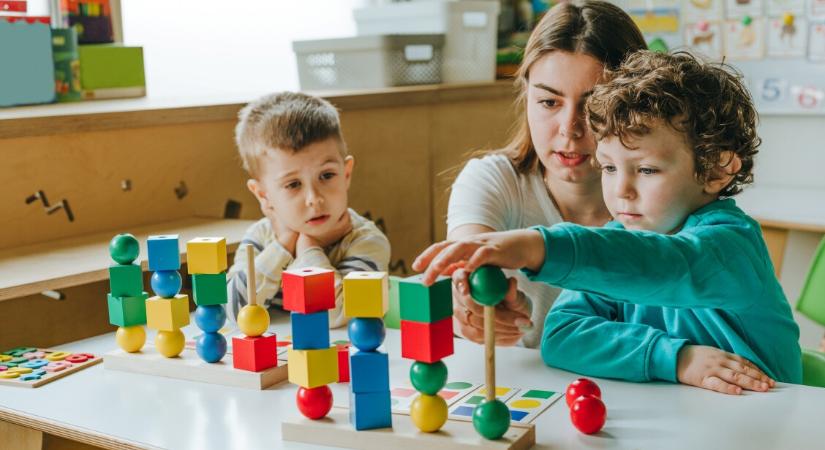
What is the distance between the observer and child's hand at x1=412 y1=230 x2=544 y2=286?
92 cm

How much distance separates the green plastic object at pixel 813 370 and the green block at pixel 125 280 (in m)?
0.99

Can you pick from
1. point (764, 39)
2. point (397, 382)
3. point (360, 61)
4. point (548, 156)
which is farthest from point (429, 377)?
point (764, 39)

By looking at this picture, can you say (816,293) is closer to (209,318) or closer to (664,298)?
(664,298)

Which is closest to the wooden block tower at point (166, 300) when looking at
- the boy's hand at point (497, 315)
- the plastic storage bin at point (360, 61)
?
the boy's hand at point (497, 315)

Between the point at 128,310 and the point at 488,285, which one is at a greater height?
the point at 488,285

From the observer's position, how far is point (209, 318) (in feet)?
4.20

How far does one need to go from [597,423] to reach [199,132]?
1402 millimetres

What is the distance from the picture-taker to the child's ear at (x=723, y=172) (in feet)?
3.90

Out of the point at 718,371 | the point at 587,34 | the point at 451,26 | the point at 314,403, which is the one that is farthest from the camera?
the point at 451,26

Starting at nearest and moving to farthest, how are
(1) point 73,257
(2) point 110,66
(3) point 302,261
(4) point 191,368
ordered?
(4) point 191,368 < (3) point 302,261 < (1) point 73,257 < (2) point 110,66

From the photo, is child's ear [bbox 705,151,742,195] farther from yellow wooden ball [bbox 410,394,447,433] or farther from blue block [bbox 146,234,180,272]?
blue block [bbox 146,234,180,272]

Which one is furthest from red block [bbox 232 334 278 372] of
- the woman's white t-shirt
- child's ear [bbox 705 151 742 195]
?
child's ear [bbox 705 151 742 195]

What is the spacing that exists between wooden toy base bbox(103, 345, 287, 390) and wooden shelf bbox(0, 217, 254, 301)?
0.83 feet

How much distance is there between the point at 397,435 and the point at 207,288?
0.44 metres
